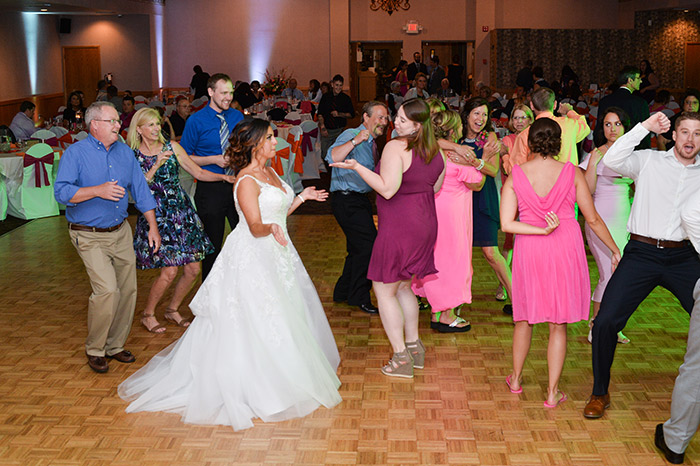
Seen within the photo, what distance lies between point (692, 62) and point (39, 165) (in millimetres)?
16729

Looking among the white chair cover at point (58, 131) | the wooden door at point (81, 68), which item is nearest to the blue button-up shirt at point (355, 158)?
the white chair cover at point (58, 131)

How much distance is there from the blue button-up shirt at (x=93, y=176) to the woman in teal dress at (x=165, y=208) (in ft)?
1.23

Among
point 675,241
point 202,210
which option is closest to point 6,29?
point 202,210

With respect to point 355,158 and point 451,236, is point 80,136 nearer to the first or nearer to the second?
point 355,158

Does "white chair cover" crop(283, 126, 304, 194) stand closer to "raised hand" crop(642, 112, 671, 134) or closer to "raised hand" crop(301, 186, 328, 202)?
"raised hand" crop(301, 186, 328, 202)

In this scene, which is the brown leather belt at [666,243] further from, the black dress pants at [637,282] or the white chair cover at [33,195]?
the white chair cover at [33,195]

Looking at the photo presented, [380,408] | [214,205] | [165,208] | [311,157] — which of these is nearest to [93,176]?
[165,208]

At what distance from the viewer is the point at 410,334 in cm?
450

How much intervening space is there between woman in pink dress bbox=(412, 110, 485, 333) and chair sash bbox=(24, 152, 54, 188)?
5.31 meters

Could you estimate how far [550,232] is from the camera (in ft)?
12.4

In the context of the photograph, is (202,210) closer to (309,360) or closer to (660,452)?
(309,360)

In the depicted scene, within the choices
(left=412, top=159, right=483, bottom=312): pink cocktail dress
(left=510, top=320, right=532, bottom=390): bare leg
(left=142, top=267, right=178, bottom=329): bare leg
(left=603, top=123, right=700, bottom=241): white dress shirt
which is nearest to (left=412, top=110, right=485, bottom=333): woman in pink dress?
(left=412, top=159, right=483, bottom=312): pink cocktail dress

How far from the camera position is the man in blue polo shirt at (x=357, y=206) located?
16.3 ft

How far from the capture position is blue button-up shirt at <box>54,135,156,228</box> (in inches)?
165
